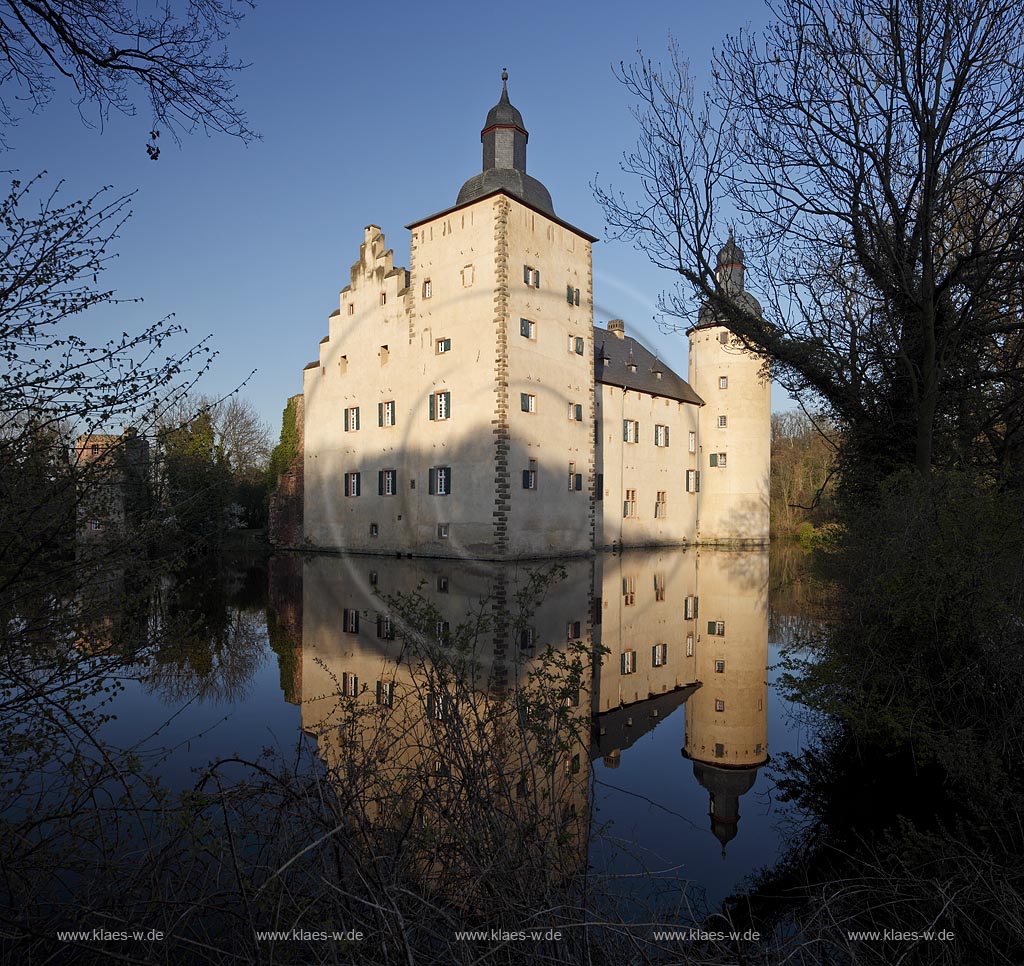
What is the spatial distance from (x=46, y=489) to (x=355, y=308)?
97.9ft

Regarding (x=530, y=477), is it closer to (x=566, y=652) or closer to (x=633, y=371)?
(x=633, y=371)

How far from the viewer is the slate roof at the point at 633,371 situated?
3528cm

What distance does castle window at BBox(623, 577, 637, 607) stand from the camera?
15809 mm

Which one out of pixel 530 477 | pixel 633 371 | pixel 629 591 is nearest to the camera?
pixel 629 591

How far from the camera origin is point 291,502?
35719 millimetres

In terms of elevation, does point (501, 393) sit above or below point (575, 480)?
above

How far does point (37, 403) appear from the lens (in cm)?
338

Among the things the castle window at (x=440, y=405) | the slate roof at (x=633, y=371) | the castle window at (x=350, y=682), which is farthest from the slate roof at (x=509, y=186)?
the castle window at (x=350, y=682)

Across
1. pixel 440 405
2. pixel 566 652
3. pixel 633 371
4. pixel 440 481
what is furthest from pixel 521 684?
pixel 633 371

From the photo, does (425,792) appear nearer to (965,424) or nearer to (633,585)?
(965,424)

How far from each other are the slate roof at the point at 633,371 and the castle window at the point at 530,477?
29.5ft

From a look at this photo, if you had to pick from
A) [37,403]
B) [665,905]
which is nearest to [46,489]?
[37,403]

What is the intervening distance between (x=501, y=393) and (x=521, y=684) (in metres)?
18.0

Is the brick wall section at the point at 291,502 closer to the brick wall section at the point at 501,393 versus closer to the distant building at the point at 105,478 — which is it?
the brick wall section at the point at 501,393
